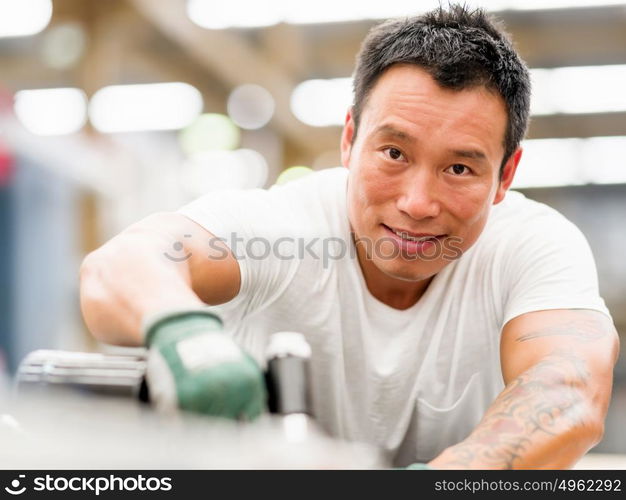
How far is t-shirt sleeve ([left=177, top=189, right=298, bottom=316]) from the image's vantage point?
1.45m

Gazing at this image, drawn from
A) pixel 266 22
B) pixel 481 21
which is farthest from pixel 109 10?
pixel 481 21

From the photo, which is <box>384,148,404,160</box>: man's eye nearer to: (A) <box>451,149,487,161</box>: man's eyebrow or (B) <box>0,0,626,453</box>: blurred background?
(A) <box>451,149,487,161</box>: man's eyebrow

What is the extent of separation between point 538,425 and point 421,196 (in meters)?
0.46

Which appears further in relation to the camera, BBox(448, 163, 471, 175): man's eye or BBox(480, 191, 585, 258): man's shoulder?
BBox(480, 191, 585, 258): man's shoulder

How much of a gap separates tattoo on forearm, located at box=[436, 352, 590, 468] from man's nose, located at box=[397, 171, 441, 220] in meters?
0.34

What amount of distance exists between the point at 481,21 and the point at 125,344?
3.26 ft

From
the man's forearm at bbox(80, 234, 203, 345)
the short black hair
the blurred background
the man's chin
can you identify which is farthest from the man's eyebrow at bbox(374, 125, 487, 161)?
the blurred background

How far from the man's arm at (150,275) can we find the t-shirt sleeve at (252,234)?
3 cm

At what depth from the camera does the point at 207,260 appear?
1.37 metres

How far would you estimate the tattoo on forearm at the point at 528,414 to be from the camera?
111 centimetres

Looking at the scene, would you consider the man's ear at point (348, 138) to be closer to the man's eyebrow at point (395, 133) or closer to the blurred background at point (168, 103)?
the man's eyebrow at point (395, 133)

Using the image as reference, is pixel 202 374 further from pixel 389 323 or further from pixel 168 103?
pixel 168 103

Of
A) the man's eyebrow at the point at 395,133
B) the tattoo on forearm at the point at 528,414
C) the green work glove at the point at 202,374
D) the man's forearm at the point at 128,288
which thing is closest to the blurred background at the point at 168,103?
the man's eyebrow at the point at 395,133
